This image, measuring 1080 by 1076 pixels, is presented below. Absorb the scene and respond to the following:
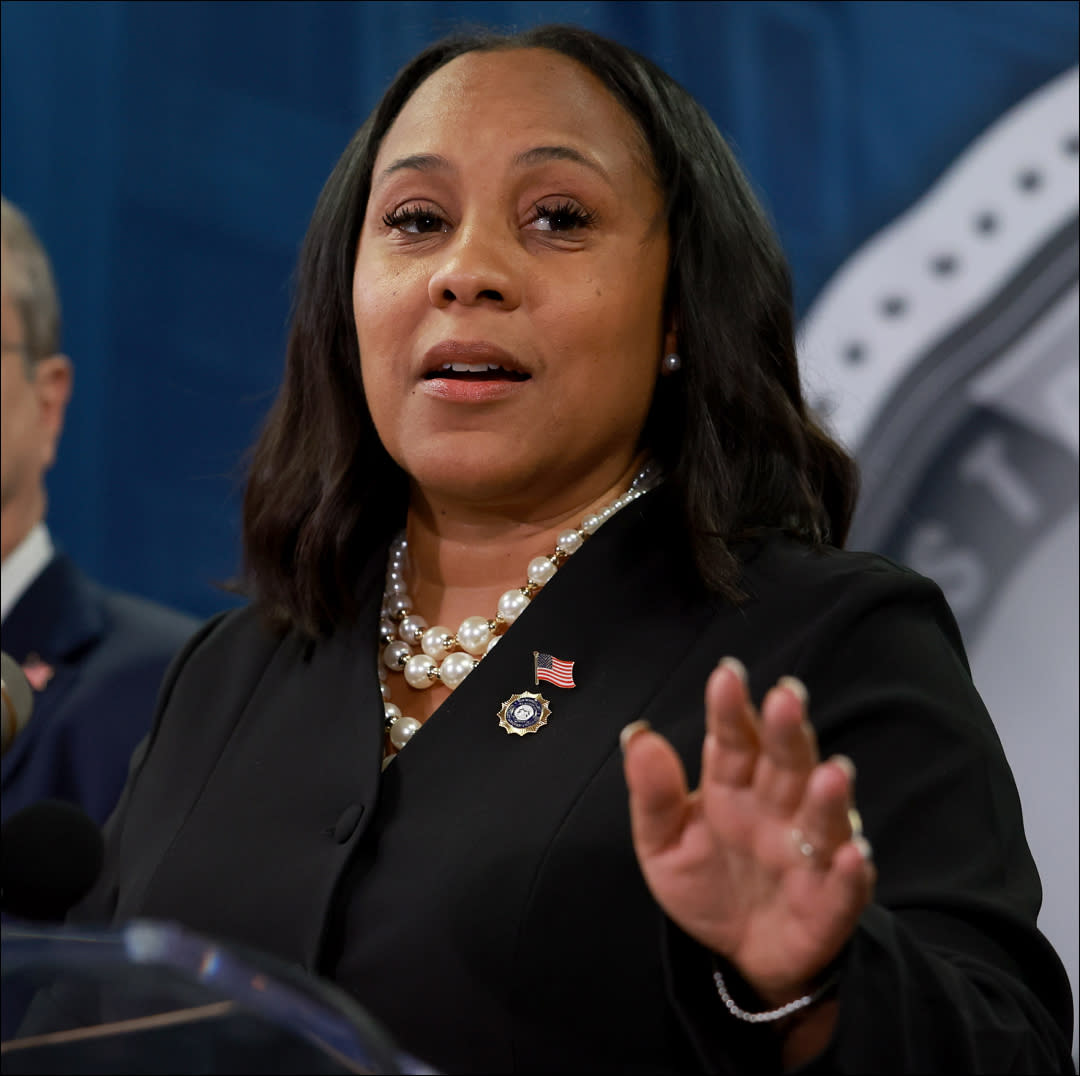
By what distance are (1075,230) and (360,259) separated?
1.04 m

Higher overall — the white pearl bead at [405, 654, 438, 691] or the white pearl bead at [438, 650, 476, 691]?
the white pearl bead at [438, 650, 476, 691]

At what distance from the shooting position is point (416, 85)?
6.61 feet

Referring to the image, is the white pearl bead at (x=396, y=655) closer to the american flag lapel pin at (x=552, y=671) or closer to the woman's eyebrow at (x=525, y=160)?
the american flag lapel pin at (x=552, y=671)

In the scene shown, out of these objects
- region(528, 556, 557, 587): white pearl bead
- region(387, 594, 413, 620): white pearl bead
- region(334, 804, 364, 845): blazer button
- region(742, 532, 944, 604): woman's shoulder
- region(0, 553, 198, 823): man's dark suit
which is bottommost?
region(0, 553, 198, 823): man's dark suit

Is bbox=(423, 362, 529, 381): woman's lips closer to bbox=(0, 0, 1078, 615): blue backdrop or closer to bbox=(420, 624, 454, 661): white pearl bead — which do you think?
bbox=(420, 624, 454, 661): white pearl bead

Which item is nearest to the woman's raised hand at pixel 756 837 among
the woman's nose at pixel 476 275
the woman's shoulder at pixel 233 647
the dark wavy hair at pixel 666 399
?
the dark wavy hair at pixel 666 399

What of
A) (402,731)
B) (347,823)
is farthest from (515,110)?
(347,823)

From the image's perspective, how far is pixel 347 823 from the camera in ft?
5.11

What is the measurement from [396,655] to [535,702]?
276 millimetres

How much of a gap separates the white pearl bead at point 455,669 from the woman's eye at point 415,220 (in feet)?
1.61

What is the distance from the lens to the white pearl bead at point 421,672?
1.77 meters

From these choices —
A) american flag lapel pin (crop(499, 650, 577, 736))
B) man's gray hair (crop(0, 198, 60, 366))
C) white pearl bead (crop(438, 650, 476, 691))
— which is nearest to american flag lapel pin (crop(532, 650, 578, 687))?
american flag lapel pin (crop(499, 650, 577, 736))

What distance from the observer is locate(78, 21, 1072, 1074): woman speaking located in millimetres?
1174

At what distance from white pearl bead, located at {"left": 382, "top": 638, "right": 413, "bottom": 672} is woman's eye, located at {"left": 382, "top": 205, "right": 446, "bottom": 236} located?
0.47 metres
